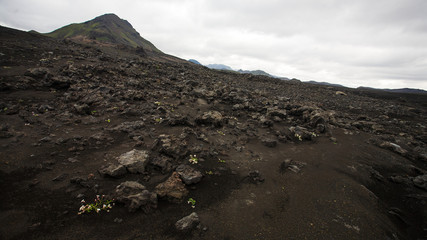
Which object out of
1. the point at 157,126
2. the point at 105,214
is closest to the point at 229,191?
the point at 105,214

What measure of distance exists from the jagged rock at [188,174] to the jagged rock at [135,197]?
143cm

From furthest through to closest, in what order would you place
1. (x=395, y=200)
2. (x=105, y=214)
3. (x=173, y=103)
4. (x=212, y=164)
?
(x=173, y=103)
(x=212, y=164)
(x=395, y=200)
(x=105, y=214)

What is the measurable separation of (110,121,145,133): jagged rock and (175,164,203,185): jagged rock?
4.95 meters

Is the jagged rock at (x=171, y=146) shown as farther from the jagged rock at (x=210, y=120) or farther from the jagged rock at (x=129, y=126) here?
the jagged rock at (x=210, y=120)

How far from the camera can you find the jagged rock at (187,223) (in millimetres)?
5266

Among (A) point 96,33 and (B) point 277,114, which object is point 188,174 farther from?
(A) point 96,33

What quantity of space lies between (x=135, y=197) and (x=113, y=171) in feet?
5.75

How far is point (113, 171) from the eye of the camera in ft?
22.0

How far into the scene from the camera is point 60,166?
6953 mm

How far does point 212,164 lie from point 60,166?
6657 mm

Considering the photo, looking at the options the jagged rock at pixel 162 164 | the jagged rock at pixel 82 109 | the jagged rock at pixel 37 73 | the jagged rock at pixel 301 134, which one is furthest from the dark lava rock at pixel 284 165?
the jagged rock at pixel 37 73

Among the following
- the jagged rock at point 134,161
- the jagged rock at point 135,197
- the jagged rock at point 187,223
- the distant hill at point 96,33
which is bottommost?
the jagged rock at point 187,223

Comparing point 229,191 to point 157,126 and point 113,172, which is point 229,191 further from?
point 157,126

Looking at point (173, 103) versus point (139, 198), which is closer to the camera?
point (139, 198)
